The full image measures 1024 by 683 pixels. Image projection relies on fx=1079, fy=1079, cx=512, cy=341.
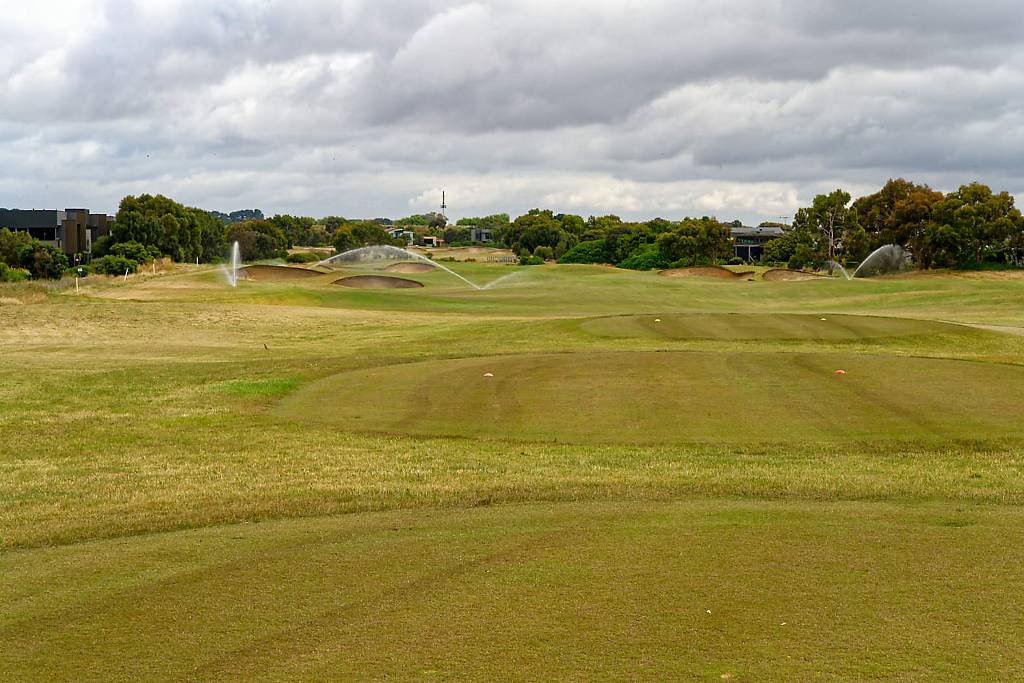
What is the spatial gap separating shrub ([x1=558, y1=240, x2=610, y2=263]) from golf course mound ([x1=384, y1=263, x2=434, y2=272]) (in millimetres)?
53736

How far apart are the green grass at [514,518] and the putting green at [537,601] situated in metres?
0.03

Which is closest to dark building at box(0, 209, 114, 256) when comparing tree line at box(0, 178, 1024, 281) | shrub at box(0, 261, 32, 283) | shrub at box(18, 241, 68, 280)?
tree line at box(0, 178, 1024, 281)

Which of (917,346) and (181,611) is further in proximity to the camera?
(917,346)

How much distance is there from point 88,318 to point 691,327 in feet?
85.1

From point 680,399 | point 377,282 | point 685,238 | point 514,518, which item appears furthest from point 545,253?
point 514,518

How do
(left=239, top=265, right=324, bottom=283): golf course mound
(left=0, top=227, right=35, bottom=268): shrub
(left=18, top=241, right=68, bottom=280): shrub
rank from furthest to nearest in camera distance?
1. (left=0, top=227, right=35, bottom=268): shrub
2. (left=18, top=241, right=68, bottom=280): shrub
3. (left=239, top=265, right=324, bottom=283): golf course mound

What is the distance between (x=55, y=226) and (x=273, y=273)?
4537 centimetres

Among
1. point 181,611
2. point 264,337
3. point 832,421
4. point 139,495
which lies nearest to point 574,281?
point 264,337

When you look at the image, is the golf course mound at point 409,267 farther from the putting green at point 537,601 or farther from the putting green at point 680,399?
the putting green at point 537,601

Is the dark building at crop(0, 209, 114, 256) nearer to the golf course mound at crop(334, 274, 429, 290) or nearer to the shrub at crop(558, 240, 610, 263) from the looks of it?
the golf course mound at crop(334, 274, 429, 290)

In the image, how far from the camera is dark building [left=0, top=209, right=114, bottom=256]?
122m

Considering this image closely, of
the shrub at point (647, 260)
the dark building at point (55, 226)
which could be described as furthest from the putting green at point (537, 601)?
the shrub at point (647, 260)

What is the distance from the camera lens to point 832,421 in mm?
19266

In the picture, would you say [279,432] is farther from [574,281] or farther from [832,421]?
[574,281]
